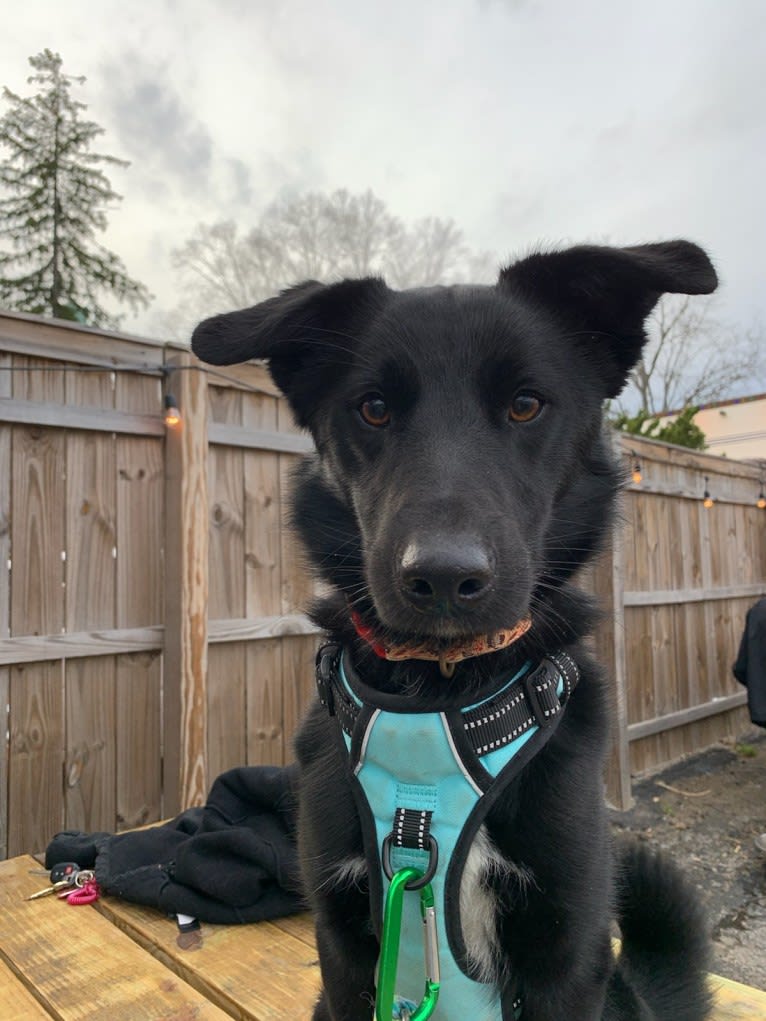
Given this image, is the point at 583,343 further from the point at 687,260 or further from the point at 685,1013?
the point at 685,1013

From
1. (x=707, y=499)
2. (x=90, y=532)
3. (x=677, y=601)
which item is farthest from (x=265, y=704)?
(x=707, y=499)

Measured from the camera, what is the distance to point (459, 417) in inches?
49.9

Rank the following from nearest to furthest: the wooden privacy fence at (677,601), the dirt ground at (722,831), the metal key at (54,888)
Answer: the metal key at (54,888) < the dirt ground at (722,831) < the wooden privacy fence at (677,601)

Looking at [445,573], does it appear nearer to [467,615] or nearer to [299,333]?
[467,615]

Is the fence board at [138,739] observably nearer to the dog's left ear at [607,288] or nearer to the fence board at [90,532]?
the fence board at [90,532]

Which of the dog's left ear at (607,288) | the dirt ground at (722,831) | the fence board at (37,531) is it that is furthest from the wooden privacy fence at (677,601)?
the dog's left ear at (607,288)

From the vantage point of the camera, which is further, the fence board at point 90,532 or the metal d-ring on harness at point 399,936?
the fence board at point 90,532

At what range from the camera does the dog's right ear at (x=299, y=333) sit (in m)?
1.32

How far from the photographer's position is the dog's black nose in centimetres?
100

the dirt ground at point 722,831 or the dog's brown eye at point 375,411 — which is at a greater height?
the dog's brown eye at point 375,411

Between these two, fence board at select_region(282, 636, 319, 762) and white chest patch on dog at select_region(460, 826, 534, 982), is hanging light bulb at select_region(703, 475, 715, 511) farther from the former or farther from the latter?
white chest patch on dog at select_region(460, 826, 534, 982)

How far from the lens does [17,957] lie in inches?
69.5

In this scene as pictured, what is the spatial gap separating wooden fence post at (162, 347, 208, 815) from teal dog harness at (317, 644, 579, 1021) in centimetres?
228

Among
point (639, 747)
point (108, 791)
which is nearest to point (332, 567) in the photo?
point (108, 791)
